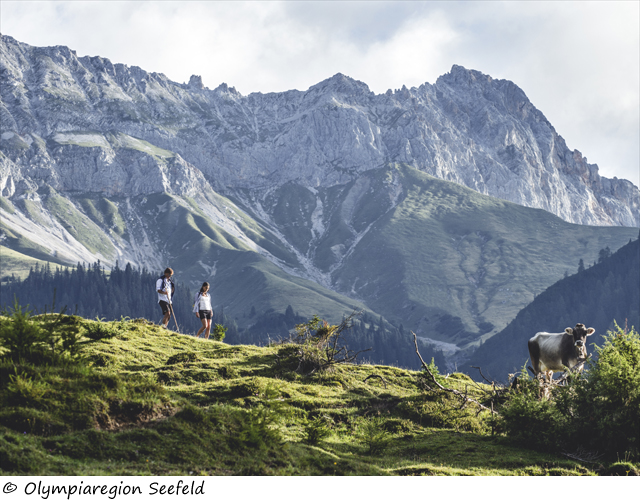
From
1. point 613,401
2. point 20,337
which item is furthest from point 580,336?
point 20,337

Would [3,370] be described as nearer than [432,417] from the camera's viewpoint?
Yes

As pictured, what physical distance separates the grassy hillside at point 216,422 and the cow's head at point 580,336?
16.1 ft

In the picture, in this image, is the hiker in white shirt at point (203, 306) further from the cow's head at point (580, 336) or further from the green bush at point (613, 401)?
the green bush at point (613, 401)

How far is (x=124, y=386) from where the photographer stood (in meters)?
15.9

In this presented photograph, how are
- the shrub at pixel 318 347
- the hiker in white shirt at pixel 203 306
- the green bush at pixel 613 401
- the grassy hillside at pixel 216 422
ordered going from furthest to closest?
the hiker in white shirt at pixel 203 306
the shrub at pixel 318 347
the green bush at pixel 613 401
the grassy hillside at pixel 216 422

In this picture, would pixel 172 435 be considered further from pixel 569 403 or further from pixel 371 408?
pixel 569 403

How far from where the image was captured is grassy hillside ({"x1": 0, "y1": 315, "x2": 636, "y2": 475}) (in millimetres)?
13398

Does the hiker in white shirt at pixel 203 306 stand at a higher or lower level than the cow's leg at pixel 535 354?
higher

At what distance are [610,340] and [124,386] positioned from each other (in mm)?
15740

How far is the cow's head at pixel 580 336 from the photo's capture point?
2433cm

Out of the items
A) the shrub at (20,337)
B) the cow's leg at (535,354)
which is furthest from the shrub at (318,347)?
the shrub at (20,337)

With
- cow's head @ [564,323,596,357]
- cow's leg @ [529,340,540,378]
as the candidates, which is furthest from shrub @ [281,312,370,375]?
cow's head @ [564,323,596,357]
